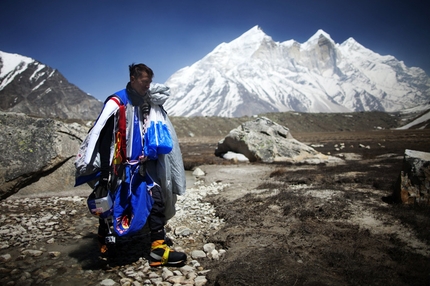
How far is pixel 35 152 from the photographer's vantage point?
19.4 feet

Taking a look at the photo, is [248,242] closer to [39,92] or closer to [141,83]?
[141,83]

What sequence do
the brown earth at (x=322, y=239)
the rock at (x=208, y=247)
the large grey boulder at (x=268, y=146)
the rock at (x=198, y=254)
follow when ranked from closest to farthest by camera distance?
the brown earth at (x=322, y=239), the rock at (x=198, y=254), the rock at (x=208, y=247), the large grey boulder at (x=268, y=146)

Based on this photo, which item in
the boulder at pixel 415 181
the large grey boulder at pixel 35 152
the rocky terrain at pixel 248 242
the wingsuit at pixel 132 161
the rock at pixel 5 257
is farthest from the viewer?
the large grey boulder at pixel 35 152

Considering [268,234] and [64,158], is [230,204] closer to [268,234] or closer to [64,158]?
[268,234]

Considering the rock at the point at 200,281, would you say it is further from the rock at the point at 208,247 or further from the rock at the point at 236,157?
the rock at the point at 236,157

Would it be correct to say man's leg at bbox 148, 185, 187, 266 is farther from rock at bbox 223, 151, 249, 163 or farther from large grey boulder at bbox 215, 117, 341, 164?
rock at bbox 223, 151, 249, 163

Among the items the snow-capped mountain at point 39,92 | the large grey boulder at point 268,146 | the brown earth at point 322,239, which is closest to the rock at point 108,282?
the brown earth at point 322,239

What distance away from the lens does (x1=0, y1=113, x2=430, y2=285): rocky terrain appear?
270cm

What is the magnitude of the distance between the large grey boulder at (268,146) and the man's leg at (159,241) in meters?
10.8

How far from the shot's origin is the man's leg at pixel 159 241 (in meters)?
3.13

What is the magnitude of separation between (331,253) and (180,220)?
2879 millimetres

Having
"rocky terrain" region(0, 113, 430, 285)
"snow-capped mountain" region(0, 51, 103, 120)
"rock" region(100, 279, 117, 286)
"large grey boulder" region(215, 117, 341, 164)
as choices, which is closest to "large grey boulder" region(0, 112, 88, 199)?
"rocky terrain" region(0, 113, 430, 285)

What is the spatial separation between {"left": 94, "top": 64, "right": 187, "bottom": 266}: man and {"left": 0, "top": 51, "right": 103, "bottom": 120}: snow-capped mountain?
136 metres

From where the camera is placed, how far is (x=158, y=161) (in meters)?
3.35
